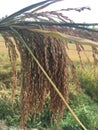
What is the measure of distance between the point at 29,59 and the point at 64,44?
0.15 metres

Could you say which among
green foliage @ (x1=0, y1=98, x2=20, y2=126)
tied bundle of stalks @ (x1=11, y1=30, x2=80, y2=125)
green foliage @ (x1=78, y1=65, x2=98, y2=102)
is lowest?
green foliage @ (x1=78, y1=65, x2=98, y2=102)

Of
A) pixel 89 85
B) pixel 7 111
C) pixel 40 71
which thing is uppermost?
pixel 40 71

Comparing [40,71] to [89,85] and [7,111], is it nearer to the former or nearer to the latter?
[7,111]

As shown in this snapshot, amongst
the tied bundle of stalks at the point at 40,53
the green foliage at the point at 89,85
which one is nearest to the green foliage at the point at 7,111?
the green foliage at the point at 89,85

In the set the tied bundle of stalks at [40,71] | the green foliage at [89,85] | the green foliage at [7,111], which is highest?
the tied bundle of stalks at [40,71]

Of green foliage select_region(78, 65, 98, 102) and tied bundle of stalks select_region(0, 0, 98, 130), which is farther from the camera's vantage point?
green foliage select_region(78, 65, 98, 102)

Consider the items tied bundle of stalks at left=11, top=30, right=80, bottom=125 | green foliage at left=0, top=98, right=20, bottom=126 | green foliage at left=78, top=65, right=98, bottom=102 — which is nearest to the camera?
tied bundle of stalks at left=11, top=30, right=80, bottom=125

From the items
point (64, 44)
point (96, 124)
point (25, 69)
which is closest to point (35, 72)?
point (25, 69)

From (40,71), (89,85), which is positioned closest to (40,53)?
(40,71)

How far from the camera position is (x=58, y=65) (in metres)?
1.61

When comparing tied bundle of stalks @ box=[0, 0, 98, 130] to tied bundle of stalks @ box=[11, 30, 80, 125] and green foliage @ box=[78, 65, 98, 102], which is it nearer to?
tied bundle of stalks @ box=[11, 30, 80, 125]

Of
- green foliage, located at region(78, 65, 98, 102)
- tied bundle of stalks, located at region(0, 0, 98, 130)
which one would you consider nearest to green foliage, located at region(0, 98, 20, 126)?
green foliage, located at region(78, 65, 98, 102)

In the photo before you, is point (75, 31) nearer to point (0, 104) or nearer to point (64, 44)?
point (64, 44)

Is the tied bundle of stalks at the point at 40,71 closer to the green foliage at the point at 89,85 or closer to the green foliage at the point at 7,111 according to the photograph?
the green foliage at the point at 7,111
